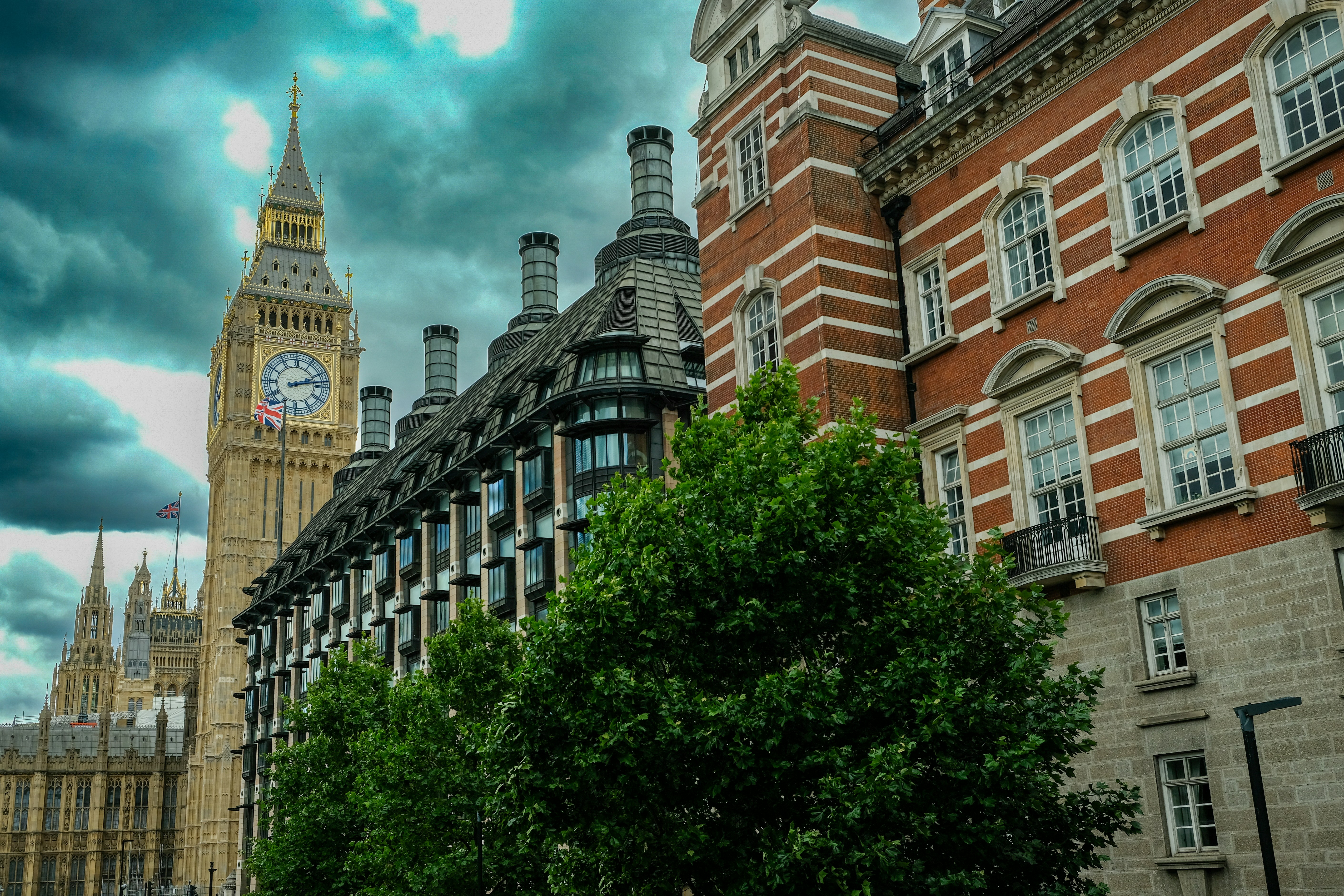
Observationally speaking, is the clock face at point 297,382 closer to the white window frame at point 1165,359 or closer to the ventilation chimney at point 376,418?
the ventilation chimney at point 376,418

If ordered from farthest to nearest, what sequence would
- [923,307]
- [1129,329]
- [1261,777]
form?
[923,307]
[1129,329]
[1261,777]

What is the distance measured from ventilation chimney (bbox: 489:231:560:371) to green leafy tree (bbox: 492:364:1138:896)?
6252 cm

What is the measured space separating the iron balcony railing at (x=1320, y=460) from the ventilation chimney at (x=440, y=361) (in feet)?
260

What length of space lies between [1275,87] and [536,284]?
2579 inches

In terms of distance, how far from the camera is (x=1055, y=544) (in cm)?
Answer: 2500

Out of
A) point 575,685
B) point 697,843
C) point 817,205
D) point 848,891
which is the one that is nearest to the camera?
point 848,891

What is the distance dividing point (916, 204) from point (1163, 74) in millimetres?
7170

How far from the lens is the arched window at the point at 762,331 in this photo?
31500mm

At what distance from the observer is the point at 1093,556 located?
79.7 feet

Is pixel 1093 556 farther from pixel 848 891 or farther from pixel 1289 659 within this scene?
pixel 848 891

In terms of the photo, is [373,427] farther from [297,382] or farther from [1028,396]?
[1028,396]

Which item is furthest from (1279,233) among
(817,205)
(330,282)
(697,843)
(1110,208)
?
(330,282)

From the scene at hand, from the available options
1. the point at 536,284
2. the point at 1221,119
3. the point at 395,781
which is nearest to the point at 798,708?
the point at 1221,119

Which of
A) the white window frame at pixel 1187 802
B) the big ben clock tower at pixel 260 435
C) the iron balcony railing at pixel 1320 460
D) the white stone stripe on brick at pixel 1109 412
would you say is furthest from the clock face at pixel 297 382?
the iron balcony railing at pixel 1320 460
